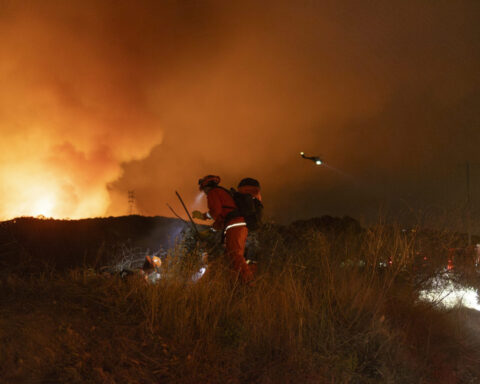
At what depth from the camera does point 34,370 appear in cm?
229

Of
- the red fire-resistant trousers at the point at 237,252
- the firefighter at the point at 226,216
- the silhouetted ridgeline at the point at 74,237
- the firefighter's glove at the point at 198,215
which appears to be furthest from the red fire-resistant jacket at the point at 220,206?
the silhouetted ridgeline at the point at 74,237

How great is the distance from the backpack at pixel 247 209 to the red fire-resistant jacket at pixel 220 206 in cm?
7

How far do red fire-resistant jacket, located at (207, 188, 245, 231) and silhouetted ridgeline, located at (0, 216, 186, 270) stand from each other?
4.79 metres

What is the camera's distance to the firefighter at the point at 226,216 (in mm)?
5258

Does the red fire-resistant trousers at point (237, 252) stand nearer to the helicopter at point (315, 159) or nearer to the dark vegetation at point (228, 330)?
the dark vegetation at point (228, 330)

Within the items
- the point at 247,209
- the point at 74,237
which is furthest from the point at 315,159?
the point at 74,237

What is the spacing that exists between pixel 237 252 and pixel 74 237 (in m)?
14.4

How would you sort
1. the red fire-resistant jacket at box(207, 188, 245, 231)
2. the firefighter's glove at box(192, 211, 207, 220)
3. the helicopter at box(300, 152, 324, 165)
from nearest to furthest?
the red fire-resistant jacket at box(207, 188, 245, 231) < the firefighter's glove at box(192, 211, 207, 220) < the helicopter at box(300, 152, 324, 165)

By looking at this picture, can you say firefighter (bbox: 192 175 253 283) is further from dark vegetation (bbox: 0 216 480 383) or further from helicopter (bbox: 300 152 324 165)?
helicopter (bbox: 300 152 324 165)

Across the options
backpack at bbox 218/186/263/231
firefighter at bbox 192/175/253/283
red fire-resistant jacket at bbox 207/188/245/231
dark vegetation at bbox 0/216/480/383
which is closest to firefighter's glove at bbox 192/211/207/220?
firefighter at bbox 192/175/253/283

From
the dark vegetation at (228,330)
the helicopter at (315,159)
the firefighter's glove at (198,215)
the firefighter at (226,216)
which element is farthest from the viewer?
the helicopter at (315,159)

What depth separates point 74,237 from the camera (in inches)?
680

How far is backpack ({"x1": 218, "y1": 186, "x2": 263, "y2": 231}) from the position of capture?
550cm

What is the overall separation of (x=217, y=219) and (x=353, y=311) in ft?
7.74
